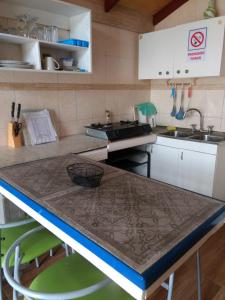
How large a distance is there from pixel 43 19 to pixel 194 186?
2184 millimetres

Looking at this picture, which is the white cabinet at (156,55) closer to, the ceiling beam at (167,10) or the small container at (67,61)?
the ceiling beam at (167,10)

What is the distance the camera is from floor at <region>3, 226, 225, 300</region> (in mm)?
1563

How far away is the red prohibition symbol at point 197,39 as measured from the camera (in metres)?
2.41

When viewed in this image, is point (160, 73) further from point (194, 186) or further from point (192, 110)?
point (194, 186)

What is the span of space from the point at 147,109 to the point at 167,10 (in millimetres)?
1231

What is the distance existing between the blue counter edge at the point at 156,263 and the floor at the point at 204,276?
2.92ft

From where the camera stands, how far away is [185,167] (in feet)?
8.54

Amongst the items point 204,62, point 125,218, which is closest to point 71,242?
point 125,218

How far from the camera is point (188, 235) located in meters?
0.82

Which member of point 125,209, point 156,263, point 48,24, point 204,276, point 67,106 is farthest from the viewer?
point 67,106

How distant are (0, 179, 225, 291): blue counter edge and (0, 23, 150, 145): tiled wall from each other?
1.36m

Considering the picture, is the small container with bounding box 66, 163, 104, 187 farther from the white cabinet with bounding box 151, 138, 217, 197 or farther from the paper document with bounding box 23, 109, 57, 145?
the white cabinet with bounding box 151, 138, 217, 197

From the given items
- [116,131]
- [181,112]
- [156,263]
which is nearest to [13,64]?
[116,131]

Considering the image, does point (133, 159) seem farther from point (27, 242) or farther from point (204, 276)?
point (27, 242)
